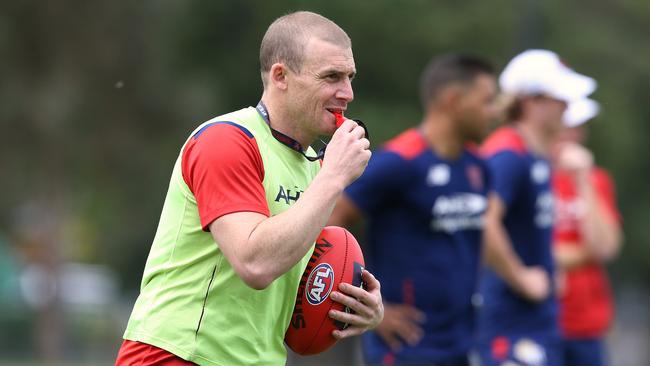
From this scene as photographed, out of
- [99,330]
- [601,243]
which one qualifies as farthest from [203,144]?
[99,330]

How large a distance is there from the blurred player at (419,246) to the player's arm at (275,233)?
3066 millimetres

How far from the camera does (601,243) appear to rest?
9867 millimetres

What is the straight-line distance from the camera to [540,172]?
843cm

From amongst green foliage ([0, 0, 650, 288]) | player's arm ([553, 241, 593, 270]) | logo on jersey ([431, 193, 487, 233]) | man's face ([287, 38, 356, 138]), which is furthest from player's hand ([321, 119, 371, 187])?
green foliage ([0, 0, 650, 288])

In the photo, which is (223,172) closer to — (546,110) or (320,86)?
(320,86)

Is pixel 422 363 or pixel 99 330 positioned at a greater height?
pixel 422 363

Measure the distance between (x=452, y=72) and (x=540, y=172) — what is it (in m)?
1.16

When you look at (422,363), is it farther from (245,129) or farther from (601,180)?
(601,180)

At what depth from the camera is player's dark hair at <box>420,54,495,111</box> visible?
767 centimetres

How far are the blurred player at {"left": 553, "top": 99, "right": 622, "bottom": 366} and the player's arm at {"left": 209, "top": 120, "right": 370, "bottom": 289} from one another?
5.47 m

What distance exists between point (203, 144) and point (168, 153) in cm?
2184

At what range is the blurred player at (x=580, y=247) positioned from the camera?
945cm

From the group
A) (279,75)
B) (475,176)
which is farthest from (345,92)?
(475,176)

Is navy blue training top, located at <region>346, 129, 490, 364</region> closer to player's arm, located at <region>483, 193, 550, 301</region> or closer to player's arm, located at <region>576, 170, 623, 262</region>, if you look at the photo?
player's arm, located at <region>483, 193, 550, 301</region>
